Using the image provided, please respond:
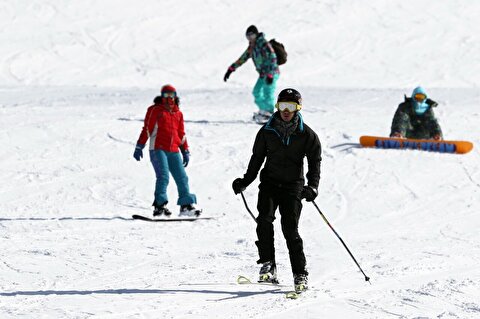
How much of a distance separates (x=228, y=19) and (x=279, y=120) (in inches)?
980

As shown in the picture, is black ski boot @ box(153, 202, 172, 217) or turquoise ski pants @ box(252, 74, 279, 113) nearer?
black ski boot @ box(153, 202, 172, 217)

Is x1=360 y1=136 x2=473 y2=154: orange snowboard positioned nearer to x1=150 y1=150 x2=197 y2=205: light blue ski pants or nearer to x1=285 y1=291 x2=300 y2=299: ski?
x1=150 y1=150 x2=197 y2=205: light blue ski pants

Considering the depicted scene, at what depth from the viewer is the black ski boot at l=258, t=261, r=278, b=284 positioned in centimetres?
689

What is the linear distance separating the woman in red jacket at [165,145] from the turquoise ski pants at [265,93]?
16.9 ft

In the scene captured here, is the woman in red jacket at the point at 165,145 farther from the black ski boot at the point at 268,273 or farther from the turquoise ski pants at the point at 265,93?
the turquoise ski pants at the point at 265,93

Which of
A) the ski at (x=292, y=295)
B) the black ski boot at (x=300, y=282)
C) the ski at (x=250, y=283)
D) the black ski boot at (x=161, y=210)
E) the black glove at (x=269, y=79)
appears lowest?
the ski at (x=292, y=295)

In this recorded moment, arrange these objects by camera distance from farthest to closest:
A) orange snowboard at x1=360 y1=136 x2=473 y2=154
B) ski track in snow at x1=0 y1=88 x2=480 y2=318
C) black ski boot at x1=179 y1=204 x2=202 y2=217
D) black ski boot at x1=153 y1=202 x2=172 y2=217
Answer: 1. orange snowboard at x1=360 y1=136 x2=473 y2=154
2. black ski boot at x1=179 y1=204 x2=202 y2=217
3. black ski boot at x1=153 y1=202 x2=172 y2=217
4. ski track in snow at x1=0 y1=88 x2=480 y2=318

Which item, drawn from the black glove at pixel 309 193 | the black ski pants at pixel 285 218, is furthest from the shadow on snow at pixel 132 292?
the black glove at pixel 309 193

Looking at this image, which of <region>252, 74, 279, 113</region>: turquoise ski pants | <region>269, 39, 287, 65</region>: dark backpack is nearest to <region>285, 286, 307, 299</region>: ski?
<region>269, 39, 287, 65</region>: dark backpack

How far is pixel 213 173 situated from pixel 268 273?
6.03m

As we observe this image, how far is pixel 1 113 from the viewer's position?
16984mm

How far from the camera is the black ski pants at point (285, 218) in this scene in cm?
664

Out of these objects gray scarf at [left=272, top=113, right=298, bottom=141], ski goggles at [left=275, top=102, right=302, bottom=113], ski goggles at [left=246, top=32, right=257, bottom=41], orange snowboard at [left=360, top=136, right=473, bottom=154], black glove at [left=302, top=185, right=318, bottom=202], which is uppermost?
ski goggles at [left=246, top=32, right=257, bottom=41]

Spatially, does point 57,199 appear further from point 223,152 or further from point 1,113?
point 1,113
